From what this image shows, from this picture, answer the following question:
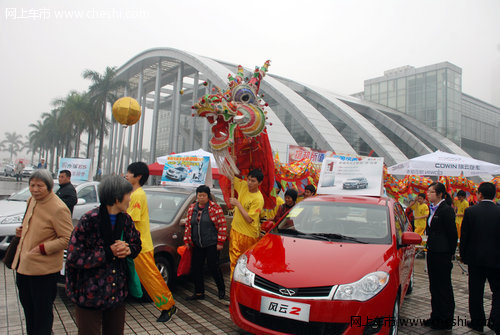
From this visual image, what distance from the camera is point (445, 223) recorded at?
4059 mm

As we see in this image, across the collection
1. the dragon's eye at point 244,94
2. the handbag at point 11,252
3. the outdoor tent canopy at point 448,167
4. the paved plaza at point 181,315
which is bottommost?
the paved plaza at point 181,315

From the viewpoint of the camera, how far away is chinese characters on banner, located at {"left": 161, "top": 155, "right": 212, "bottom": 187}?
7.23m

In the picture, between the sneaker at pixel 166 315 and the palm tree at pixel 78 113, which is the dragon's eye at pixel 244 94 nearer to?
the sneaker at pixel 166 315

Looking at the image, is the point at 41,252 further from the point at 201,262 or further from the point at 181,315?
the point at 201,262

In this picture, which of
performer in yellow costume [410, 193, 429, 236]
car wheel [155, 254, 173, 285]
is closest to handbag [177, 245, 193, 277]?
car wheel [155, 254, 173, 285]

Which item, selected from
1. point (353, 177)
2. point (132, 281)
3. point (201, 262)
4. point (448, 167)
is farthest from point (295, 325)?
point (448, 167)

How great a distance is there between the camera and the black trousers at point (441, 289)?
3932 mm

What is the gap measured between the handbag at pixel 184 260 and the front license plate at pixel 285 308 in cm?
178

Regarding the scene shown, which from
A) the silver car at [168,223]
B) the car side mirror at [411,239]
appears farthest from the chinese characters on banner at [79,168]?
the car side mirror at [411,239]

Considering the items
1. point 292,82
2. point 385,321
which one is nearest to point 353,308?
point 385,321

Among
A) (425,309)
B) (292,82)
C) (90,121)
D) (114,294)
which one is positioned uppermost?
(292,82)

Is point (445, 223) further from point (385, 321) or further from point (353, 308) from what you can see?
point (353, 308)

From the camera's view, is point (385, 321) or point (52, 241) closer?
point (52, 241)

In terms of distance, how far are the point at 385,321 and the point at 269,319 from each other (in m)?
0.97
